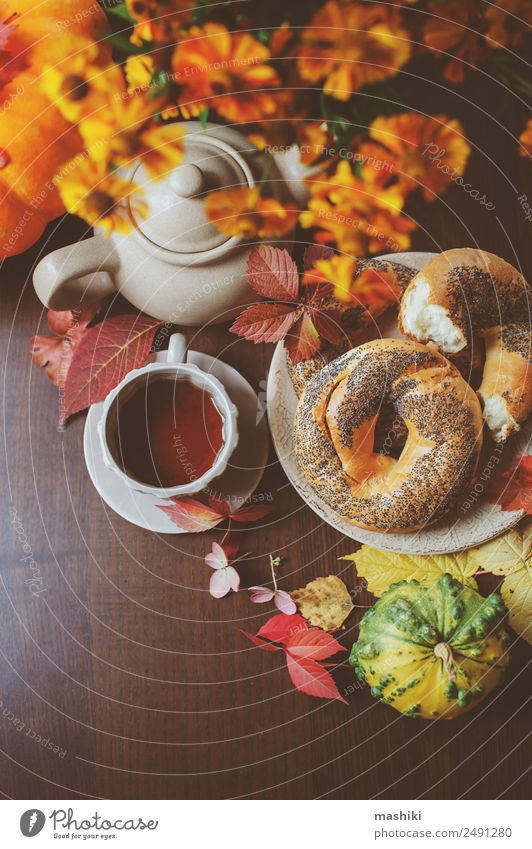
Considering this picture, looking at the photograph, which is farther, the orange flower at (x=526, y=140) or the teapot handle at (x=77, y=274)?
the orange flower at (x=526, y=140)

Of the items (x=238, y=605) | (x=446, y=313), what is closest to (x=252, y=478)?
(x=238, y=605)

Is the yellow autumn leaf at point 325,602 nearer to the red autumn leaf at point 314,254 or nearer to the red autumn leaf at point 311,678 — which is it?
the red autumn leaf at point 311,678

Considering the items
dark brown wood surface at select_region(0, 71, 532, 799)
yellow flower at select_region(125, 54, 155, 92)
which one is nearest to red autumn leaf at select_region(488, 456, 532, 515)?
dark brown wood surface at select_region(0, 71, 532, 799)

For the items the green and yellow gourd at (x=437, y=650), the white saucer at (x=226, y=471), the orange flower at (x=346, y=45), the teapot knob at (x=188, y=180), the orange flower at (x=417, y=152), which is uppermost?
the orange flower at (x=346, y=45)

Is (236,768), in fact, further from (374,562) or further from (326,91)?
(326,91)

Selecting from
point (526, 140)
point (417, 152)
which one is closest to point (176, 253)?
point (417, 152)

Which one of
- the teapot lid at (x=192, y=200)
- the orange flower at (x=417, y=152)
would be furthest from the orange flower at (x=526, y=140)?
the teapot lid at (x=192, y=200)

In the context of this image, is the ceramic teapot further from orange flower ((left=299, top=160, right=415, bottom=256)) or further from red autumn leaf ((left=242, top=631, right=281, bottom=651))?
red autumn leaf ((left=242, top=631, right=281, bottom=651))
